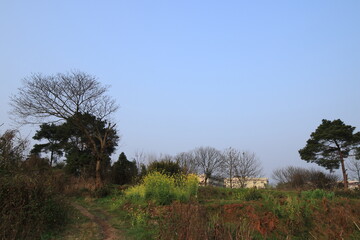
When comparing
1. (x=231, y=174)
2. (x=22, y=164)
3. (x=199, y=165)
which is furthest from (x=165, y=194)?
(x=199, y=165)

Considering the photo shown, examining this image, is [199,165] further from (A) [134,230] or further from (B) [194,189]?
(A) [134,230]

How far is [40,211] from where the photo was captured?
7258 mm

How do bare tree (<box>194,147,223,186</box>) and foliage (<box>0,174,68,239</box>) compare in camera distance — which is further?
bare tree (<box>194,147,223,186</box>)

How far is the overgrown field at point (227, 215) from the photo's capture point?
13.2 ft

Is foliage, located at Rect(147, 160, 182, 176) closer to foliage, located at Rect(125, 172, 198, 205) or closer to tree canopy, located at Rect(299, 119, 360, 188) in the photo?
foliage, located at Rect(125, 172, 198, 205)

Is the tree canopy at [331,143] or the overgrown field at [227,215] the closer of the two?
the overgrown field at [227,215]

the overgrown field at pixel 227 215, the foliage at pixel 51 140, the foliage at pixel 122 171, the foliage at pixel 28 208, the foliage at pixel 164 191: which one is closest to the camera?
the overgrown field at pixel 227 215

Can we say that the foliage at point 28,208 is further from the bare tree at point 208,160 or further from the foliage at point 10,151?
the bare tree at point 208,160

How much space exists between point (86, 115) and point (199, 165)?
27.4m

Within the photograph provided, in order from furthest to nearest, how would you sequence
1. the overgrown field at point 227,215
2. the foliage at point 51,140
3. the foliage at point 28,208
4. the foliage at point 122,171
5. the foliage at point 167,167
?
the foliage at point 51,140 → the foliage at point 122,171 → the foliage at point 167,167 → the foliage at point 28,208 → the overgrown field at point 227,215

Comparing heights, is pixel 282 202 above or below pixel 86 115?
below

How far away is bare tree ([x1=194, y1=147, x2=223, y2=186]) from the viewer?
44.7m

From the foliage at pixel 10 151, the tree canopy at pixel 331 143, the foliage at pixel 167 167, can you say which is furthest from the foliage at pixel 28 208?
the tree canopy at pixel 331 143

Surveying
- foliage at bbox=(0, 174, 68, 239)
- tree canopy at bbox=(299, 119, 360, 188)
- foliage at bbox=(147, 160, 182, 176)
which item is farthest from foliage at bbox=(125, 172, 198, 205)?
tree canopy at bbox=(299, 119, 360, 188)
